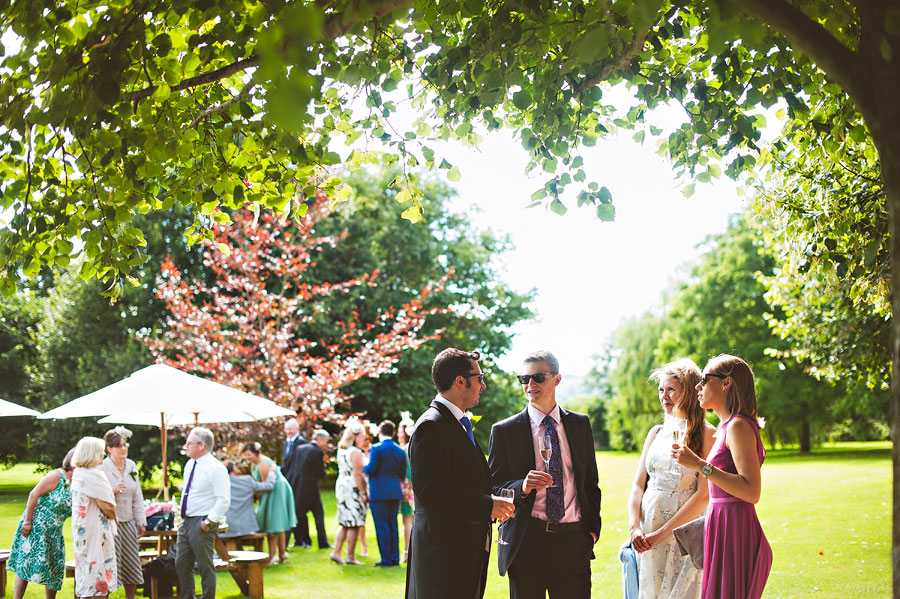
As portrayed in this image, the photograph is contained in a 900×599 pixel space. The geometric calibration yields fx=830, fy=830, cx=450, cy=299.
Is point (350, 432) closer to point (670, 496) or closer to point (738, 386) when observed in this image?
point (670, 496)

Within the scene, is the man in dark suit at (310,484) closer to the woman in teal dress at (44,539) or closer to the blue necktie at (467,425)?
the woman in teal dress at (44,539)

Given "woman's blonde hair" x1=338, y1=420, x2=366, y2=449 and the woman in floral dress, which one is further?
"woman's blonde hair" x1=338, y1=420, x2=366, y2=449

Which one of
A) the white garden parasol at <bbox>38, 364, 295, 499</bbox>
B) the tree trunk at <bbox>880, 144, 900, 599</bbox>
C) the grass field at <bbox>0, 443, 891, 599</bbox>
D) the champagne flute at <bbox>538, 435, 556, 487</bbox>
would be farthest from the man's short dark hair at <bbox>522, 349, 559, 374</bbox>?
the white garden parasol at <bbox>38, 364, 295, 499</bbox>

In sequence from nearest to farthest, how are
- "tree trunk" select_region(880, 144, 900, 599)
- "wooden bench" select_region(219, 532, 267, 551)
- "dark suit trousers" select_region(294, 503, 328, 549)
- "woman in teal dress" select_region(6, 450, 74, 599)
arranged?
"tree trunk" select_region(880, 144, 900, 599)
"woman in teal dress" select_region(6, 450, 74, 599)
"wooden bench" select_region(219, 532, 267, 551)
"dark suit trousers" select_region(294, 503, 328, 549)

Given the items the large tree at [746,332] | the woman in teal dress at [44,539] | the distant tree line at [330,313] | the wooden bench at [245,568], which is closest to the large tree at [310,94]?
the woman in teal dress at [44,539]

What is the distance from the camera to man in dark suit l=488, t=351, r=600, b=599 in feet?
18.3

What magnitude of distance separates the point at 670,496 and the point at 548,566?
105cm

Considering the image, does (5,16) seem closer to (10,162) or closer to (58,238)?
(10,162)

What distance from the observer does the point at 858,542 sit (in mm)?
14062

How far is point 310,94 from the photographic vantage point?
377 cm

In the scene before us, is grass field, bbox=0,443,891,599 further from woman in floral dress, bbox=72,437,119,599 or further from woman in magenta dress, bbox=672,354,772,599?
woman in magenta dress, bbox=672,354,772,599

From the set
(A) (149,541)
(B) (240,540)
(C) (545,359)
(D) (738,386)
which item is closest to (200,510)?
(A) (149,541)

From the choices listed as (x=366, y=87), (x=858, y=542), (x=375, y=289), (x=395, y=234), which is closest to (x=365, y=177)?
(x=395, y=234)

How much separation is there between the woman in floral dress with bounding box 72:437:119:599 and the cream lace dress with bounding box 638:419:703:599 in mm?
5631
